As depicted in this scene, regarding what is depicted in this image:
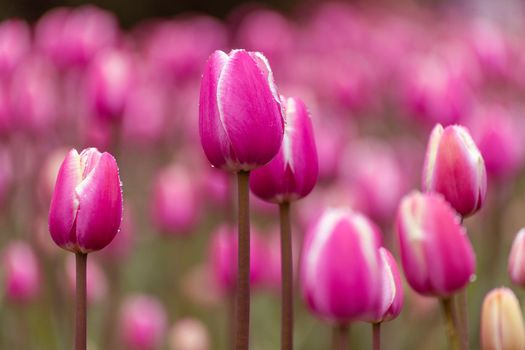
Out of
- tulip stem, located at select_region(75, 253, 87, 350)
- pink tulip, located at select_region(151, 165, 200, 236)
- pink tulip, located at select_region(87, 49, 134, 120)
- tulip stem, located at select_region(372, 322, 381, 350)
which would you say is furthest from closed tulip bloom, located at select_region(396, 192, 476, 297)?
pink tulip, located at select_region(151, 165, 200, 236)

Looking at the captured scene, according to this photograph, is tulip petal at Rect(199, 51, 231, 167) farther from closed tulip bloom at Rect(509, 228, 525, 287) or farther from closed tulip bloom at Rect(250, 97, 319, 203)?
closed tulip bloom at Rect(509, 228, 525, 287)

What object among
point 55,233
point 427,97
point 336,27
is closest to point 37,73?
point 427,97

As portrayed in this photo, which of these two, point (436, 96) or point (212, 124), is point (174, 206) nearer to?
point (436, 96)

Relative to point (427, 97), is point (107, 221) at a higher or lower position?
lower

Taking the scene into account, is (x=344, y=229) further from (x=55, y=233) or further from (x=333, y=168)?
(x=333, y=168)

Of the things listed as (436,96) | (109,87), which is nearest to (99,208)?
(109,87)

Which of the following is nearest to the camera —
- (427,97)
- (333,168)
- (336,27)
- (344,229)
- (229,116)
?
(344,229)
